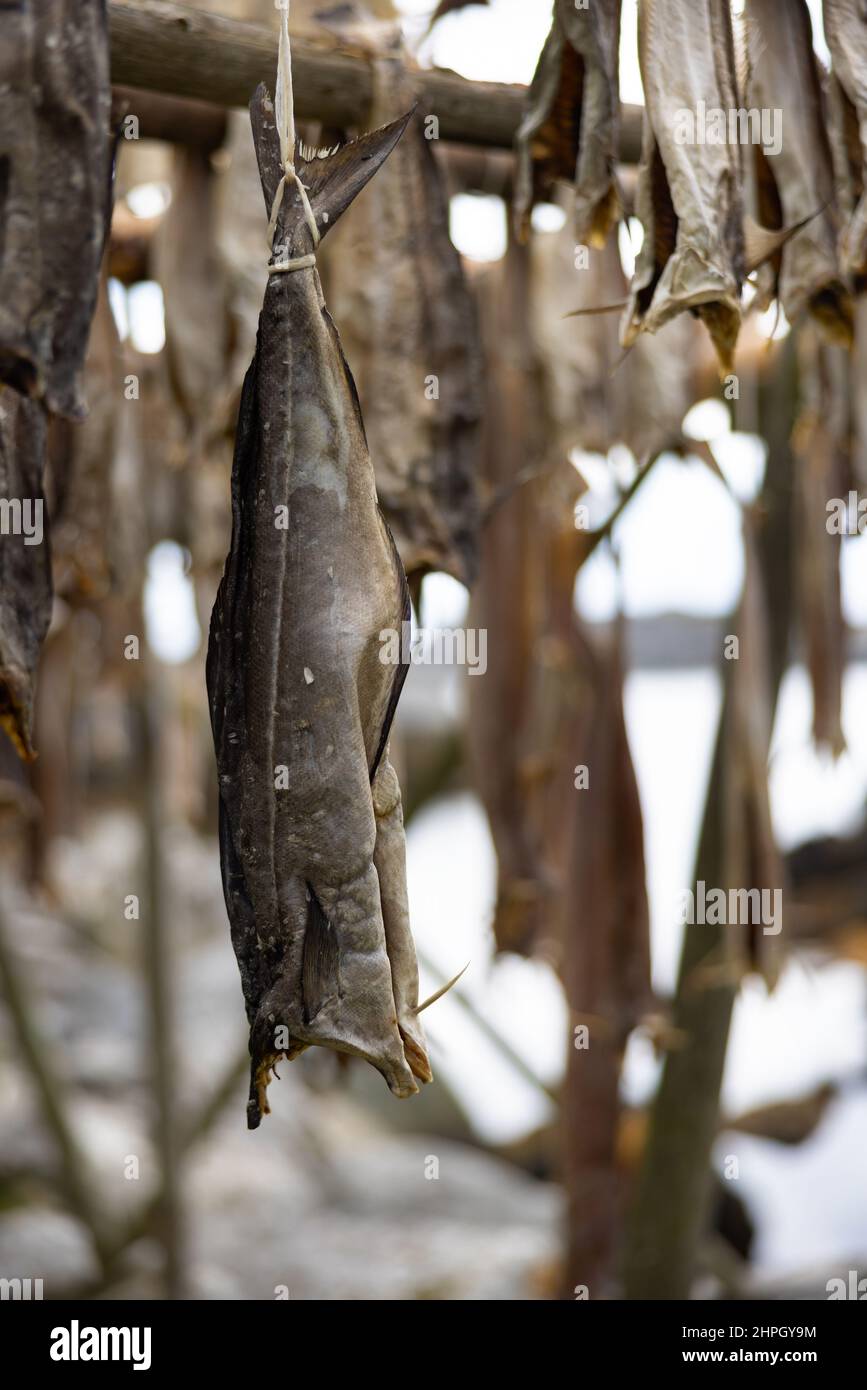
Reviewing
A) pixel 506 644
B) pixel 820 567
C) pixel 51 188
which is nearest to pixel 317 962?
pixel 51 188

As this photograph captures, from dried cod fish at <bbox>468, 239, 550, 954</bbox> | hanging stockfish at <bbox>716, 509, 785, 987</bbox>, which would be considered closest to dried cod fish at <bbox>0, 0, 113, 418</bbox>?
dried cod fish at <bbox>468, 239, 550, 954</bbox>

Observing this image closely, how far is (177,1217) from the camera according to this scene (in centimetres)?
196

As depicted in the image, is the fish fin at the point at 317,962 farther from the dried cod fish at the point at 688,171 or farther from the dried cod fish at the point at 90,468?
the dried cod fish at the point at 90,468

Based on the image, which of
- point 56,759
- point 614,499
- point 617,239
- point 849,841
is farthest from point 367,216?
point 849,841

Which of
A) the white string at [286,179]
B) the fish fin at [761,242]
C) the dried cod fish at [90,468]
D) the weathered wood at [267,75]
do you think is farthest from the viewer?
the dried cod fish at [90,468]

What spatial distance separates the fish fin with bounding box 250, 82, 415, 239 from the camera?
478 millimetres

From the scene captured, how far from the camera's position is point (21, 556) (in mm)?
549

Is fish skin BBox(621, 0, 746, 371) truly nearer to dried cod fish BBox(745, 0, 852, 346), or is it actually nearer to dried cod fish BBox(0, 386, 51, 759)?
dried cod fish BBox(745, 0, 852, 346)

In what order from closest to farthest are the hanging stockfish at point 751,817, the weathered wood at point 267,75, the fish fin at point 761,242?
the fish fin at point 761,242
the weathered wood at point 267,75
the hanging stockfish at point 751,817

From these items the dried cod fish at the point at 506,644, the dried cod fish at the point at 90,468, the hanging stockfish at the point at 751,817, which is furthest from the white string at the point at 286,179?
the hanging stockfish at the point at 751,817

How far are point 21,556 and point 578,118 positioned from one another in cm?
33

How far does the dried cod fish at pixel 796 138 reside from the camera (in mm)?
A: 629

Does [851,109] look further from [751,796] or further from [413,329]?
[751,796]

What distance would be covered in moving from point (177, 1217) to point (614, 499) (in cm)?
131
